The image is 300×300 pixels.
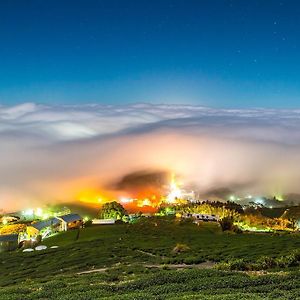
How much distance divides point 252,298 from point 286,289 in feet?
22.5

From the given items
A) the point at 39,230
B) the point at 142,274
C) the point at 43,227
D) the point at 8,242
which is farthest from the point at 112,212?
the point at 142,274

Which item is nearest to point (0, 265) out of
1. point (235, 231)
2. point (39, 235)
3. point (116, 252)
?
point (116, 252)

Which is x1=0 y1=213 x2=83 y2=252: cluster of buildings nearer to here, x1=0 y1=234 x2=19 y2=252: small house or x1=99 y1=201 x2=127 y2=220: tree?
x1=0 y1=234 x2=19 y2=252: small house

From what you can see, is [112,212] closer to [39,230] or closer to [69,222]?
[69,222]

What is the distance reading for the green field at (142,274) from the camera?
101 ft

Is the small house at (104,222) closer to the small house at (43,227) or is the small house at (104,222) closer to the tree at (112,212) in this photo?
the small house at (43,227)

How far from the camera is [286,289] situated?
29812 mm

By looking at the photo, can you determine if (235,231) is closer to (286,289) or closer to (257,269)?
(257,269)

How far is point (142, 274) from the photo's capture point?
45844mm

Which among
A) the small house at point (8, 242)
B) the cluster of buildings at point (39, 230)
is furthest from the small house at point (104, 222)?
the small house at point (8, 242)

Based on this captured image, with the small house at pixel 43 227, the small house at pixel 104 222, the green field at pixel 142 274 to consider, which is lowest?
the small house at pixel 104 222

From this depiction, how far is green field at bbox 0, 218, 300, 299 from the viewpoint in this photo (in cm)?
3067

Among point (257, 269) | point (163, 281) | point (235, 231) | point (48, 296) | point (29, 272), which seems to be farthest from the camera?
point (235, 231)

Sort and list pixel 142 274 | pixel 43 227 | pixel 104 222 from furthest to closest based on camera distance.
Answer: pixel 104 222, pixel 43 227, pixel 142 274
